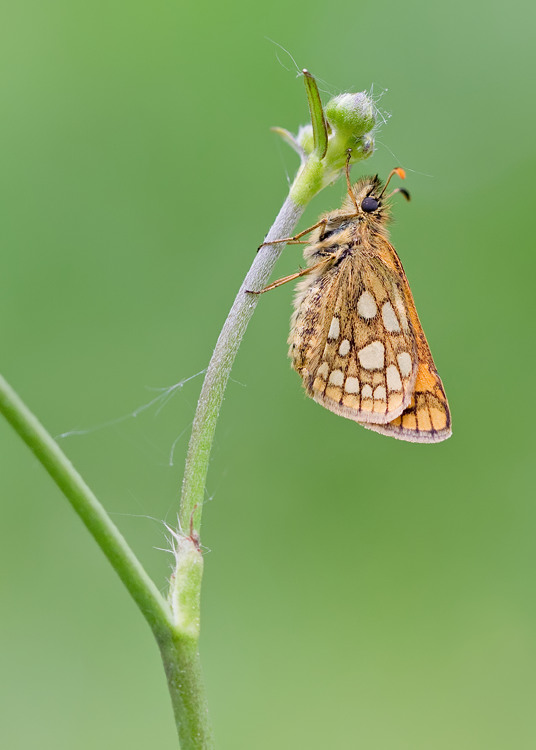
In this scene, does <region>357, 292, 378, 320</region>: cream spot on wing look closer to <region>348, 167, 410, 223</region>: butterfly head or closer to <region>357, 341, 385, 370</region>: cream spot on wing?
<region>357, 341, 385, 370</region>: cream spot on wing

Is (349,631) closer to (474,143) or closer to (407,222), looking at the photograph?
(407,222)

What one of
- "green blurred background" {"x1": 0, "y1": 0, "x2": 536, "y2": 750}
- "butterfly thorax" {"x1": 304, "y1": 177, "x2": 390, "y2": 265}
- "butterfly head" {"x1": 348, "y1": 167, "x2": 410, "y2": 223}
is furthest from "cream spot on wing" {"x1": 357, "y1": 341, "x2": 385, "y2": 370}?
"green blurred background" {"x1": 0, "y1": 0, "x2": 536, "y2": 750}

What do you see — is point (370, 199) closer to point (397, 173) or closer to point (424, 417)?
point (397, 173)

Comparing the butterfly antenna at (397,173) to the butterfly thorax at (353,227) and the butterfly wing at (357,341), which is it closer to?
the butterfly thorax at (353,227)

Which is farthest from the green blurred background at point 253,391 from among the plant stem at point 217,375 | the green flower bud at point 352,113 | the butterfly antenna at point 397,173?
the plant stem at point 217,375

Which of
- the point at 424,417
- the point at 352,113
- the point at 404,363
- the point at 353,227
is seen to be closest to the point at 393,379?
the point at 404,363
